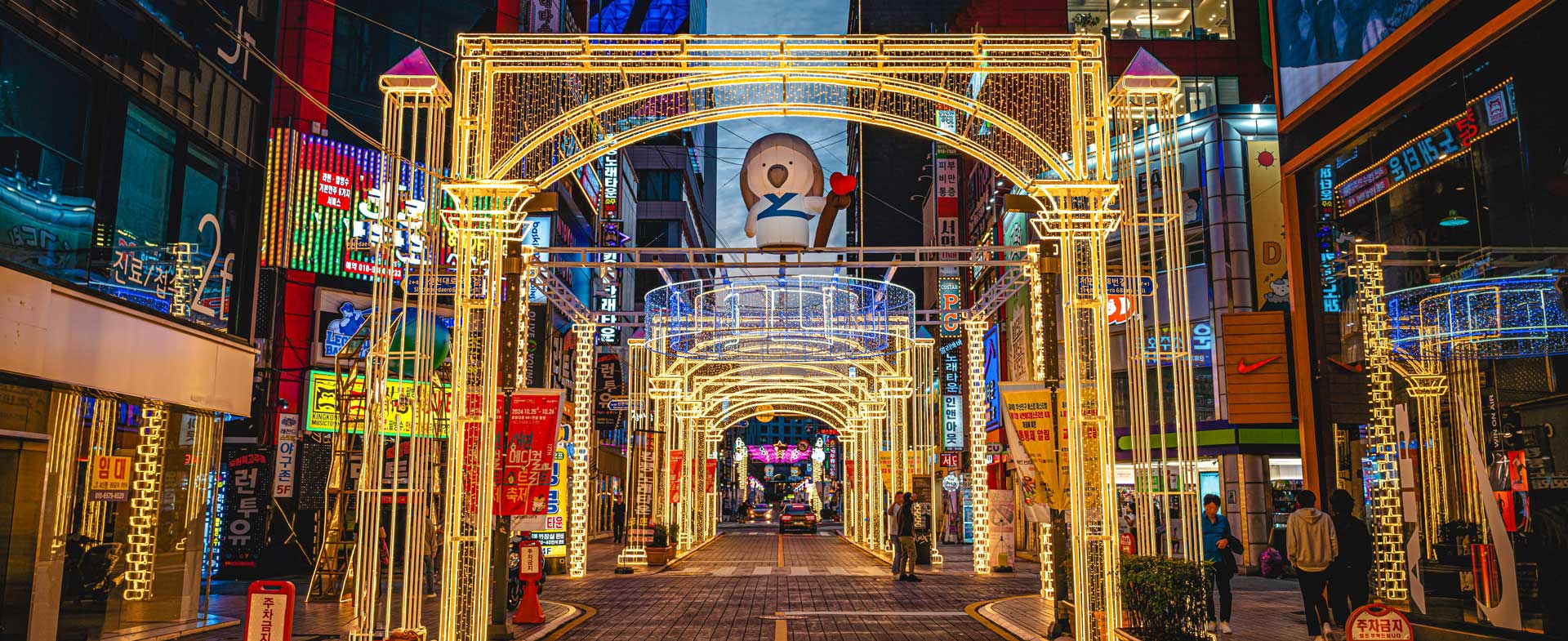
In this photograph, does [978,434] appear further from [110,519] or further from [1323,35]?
[110,519]

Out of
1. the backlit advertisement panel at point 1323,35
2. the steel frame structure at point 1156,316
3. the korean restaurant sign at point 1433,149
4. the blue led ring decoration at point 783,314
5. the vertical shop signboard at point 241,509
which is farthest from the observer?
the vertical shop signboard at point 241,509

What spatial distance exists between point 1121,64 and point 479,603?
2438 cm

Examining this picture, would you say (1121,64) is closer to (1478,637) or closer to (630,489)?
(630,489)

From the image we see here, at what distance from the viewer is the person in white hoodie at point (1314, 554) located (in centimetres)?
1014

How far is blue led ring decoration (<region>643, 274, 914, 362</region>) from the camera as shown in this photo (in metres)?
19.6

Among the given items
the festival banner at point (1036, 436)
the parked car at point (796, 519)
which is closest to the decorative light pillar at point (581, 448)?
the festival banner at point (1036, 436)

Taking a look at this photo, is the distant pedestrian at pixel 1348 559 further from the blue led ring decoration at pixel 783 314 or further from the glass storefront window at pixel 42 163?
the glass storefront window at pixel 42 163

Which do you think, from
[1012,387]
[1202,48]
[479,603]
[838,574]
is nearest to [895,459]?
[838,574]

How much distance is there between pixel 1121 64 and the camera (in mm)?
28578

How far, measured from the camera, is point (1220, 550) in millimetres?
12289

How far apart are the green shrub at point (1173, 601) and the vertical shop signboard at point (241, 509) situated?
1699 cm

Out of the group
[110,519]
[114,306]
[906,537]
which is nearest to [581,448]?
[906,537]

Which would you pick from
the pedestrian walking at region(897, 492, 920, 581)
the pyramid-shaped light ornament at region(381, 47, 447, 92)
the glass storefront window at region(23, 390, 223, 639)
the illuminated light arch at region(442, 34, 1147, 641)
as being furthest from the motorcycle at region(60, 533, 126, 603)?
the pedestrian walking at region(897, 492, 920, 581)

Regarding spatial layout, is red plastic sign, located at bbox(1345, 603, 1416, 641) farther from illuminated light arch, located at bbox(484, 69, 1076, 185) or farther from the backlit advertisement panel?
the backlit advertisement panel
